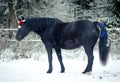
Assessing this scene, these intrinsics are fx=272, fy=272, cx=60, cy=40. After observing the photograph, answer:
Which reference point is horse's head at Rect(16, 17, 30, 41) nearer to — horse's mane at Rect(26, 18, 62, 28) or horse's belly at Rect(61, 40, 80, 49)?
A: horse's mane at Rect(26, 18, 62, 28)

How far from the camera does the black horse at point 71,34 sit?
794cm

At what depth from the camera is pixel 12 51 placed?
13.4 m

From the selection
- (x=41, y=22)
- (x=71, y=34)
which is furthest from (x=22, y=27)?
(x=71, y=34)

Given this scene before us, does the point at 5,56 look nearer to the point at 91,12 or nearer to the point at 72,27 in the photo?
the point at 72,27

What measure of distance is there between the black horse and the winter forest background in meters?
3.47

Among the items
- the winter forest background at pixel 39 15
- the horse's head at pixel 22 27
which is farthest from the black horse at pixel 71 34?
the winter forest background at pixel 39 15

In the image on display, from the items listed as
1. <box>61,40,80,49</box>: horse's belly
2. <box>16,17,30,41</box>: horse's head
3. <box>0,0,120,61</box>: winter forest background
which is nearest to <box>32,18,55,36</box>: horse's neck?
<box>16,17,30,41</box>: horse's head

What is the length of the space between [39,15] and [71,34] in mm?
11986

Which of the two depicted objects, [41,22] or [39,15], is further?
[39,15]

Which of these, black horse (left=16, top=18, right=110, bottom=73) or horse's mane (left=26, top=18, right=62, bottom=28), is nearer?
black horse (left=16, top=18, right=110, bottom=73)

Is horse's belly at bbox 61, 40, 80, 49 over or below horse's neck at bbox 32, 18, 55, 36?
below

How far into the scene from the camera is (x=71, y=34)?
320 inches

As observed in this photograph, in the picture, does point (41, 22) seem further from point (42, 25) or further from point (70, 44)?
point (70, 44)

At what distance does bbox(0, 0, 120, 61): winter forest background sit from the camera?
13.2 metres
